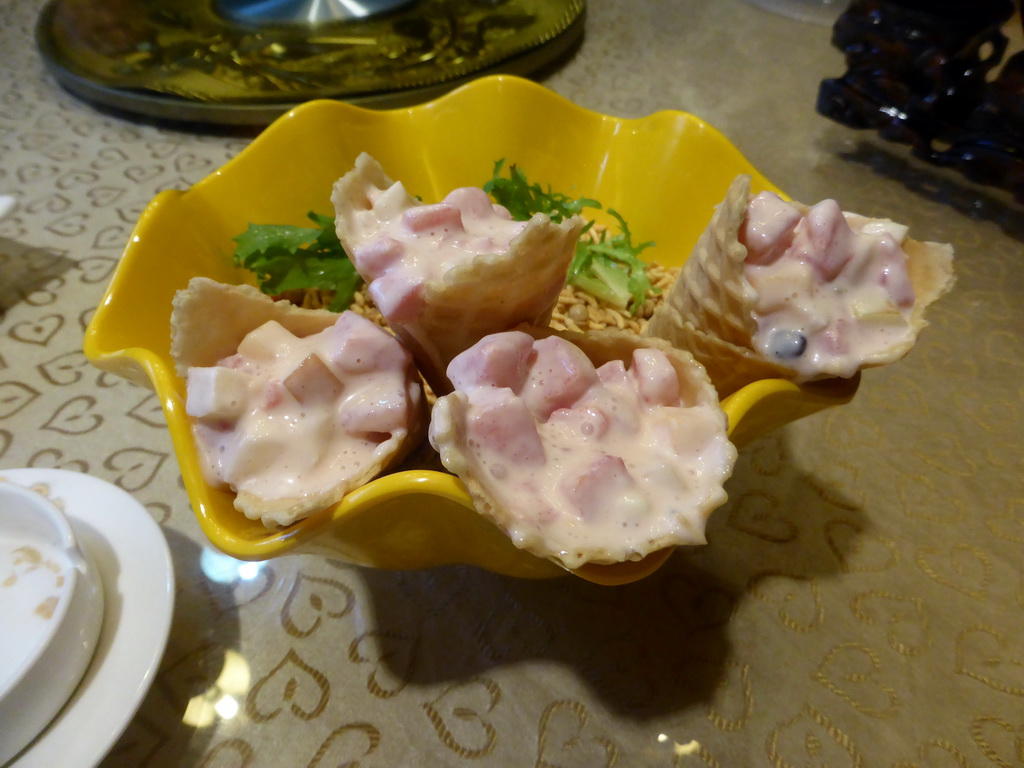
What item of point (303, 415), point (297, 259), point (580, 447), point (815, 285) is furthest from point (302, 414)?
point (815, 285)

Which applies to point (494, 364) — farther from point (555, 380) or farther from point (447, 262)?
point (447, 262)

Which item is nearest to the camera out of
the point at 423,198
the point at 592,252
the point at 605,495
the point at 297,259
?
the point at 605,495

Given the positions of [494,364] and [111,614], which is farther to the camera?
[111,614]

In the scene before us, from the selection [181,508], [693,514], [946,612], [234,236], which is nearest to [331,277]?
[234,236]

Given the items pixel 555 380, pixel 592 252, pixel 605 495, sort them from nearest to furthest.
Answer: pixel 605 495, pixel 555 380, pixel 592 252

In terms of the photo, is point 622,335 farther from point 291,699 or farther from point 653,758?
point 291,699

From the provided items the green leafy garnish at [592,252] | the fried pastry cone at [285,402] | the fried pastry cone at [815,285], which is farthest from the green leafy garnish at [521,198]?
the fried pastry cone at [285,402]

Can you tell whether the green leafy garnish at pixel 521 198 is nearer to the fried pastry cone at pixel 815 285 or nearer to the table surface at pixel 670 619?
→ the fried pastry cone at pixel 815 285
